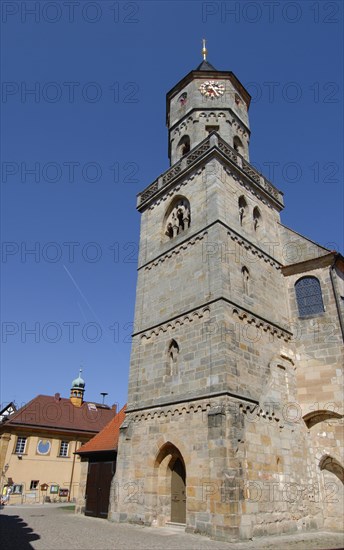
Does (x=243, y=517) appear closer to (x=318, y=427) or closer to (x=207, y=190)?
(x=318, y=427)

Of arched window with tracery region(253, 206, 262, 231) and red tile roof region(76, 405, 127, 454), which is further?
arched window with tracery region(253, 206, 262, 231)

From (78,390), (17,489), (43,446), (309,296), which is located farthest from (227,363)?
(78,390)

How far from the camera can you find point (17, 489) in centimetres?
2631

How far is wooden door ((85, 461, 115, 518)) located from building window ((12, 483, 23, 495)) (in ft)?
42.0

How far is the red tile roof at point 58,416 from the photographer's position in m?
28.7

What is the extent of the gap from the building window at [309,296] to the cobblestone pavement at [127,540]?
24.3 feet

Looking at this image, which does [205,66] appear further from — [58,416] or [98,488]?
[58,416]

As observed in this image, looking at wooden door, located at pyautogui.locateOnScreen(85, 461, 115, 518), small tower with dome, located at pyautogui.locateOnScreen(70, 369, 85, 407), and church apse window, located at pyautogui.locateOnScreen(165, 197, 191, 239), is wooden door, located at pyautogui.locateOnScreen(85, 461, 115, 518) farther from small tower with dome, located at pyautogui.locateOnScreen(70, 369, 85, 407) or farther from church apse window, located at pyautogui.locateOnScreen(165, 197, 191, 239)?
small tower with dome, located at pyautogui.locateOnScreen(70, 369, 85, 407)

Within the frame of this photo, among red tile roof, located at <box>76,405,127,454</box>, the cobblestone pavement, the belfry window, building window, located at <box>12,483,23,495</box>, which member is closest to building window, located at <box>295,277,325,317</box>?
the cobblestone pavement

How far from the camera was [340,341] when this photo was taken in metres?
14.2

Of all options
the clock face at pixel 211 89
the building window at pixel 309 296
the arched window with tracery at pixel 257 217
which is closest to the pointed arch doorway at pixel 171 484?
the building window at pixel 309 296

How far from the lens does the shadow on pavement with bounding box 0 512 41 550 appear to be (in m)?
8.70

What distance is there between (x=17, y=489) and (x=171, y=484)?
1870cm

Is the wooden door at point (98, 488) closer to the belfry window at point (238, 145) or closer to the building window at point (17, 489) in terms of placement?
the building window at point (17, 489)
